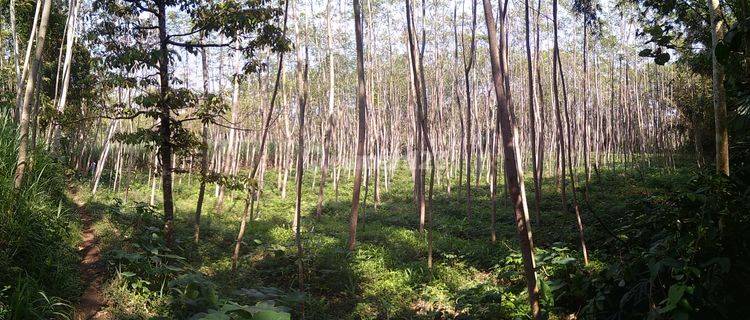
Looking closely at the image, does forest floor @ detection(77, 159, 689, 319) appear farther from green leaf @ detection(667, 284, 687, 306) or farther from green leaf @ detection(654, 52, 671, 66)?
green leaf @ detection(654, 52, 671, 66)

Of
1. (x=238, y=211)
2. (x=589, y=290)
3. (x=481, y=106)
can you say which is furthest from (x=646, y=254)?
(x=481, y=106)

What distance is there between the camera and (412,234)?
910 centimetres

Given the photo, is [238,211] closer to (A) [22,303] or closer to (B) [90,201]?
(B) [90,201]

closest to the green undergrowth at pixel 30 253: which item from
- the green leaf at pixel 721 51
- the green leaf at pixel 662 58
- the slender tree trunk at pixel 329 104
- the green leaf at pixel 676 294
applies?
the green leaf at pixel 676 294

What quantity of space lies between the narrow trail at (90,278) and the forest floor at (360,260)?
0.31 feet

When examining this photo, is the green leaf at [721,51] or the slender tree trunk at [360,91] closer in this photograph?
the green leaf at [721,51]

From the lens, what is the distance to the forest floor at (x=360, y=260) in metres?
4.71

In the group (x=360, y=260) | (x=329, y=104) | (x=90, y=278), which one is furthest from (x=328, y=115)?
(x=90, y=278)

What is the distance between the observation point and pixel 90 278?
506 cm

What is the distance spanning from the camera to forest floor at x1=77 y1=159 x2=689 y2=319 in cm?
471

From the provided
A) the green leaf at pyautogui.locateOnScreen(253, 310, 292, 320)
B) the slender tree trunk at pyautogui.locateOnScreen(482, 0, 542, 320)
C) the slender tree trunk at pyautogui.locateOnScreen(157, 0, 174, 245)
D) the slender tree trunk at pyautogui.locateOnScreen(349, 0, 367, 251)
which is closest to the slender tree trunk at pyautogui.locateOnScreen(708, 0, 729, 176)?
the slender tree trunk at pyautogui.locateOnScreen(482, 0, 542, 320)

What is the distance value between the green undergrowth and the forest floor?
53 cm

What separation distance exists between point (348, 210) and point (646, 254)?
10217mm

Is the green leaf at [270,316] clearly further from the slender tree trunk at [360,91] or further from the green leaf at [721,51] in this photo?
the slender tree trunk at [360,91]
